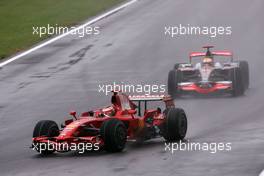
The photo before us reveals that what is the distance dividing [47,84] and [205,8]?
1626 centimetres

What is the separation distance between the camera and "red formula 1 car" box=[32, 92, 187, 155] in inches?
668

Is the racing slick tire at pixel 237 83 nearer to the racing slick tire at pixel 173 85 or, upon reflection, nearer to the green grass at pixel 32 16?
the racing slick tire at pixel 173 85

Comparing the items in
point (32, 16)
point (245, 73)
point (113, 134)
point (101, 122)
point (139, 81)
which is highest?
point (32, 16)

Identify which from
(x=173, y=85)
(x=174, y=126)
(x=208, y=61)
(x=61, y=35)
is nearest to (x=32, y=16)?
(x=61, y=35)

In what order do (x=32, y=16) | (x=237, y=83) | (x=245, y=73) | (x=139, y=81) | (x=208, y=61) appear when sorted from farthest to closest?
(x=32, y=16) → (x=139, y=81) → (x=245, y=73) → (x=208, y=61) → (x=237, y=83)

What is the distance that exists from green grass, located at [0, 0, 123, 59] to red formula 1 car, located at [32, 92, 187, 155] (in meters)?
16.4

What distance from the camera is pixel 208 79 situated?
86.0ft

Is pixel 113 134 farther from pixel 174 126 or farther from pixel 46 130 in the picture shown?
pixel 174 126

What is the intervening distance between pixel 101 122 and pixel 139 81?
10624mm

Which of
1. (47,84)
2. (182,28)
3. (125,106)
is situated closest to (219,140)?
(125,106)

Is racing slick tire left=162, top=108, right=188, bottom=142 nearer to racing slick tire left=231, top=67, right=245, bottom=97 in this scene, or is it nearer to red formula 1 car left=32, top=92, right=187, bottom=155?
red formula 1 car left=32, top=92, right=187, bottom=155

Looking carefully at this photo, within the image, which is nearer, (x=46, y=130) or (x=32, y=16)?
(x=46, y=130)

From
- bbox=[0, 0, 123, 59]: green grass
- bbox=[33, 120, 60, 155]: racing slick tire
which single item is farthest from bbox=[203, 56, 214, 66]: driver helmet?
bbox=[0, 0, 123, 59]: green grass

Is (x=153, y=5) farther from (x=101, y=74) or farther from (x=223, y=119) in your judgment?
(x=223, y=119)
